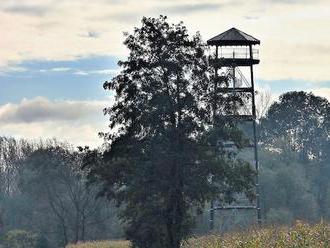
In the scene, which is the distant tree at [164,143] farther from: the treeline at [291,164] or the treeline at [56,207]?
the treeline at [56,207]

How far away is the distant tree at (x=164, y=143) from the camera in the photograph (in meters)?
33.7

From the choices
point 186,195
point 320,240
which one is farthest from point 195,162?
point 320,240

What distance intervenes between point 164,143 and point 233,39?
1490 centimetres

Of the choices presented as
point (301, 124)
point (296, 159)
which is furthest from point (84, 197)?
point (301, 124)

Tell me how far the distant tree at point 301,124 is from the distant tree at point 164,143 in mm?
53445

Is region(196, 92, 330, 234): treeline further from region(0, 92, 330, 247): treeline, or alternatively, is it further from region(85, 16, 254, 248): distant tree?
region(85, 16, 254, 248): distant tree

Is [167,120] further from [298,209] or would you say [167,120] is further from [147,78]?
[298,209]

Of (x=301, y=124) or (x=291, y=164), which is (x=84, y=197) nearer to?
(x=291, y=164)

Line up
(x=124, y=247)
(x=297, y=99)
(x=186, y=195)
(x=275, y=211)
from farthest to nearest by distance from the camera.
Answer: (x=297, y=99) → (x=275, y=211) → (x=124, y=247) → (x=186, y=195)

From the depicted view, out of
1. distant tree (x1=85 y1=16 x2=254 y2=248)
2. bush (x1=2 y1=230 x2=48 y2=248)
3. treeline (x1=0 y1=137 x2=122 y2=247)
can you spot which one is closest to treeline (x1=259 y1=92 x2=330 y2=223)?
treeline (x1=0 y1=137 x2=122 y2=247)

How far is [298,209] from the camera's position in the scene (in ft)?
222

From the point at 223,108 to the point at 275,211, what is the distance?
29.2m

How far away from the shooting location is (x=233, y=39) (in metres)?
46.8

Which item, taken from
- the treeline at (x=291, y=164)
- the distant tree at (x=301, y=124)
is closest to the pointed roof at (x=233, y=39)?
the treeline at (x=291, y=164)
